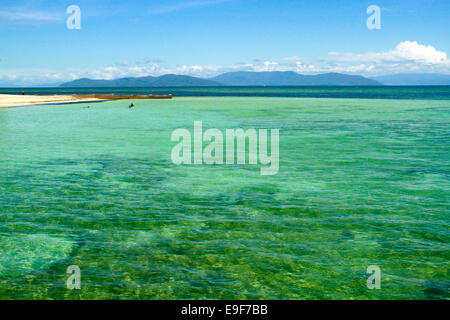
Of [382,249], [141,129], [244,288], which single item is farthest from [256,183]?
[141,129]

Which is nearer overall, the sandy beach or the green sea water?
the green sea water

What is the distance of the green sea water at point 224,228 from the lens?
8.30m

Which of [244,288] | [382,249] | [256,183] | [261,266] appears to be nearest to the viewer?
[244,288]

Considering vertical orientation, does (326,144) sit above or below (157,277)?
above

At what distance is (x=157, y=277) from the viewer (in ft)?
27.8

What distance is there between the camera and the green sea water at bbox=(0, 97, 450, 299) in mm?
8297

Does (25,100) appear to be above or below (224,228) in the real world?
above

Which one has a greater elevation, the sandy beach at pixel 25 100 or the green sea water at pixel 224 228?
the sandy beach at pixel 25 100

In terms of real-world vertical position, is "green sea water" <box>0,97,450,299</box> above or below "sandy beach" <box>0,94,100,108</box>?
below

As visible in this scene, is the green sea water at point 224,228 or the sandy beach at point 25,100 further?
the sandy beach at point 25,100

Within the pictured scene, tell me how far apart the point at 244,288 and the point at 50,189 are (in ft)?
32.6

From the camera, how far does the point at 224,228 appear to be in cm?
1124

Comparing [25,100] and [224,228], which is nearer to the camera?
[224,228]
